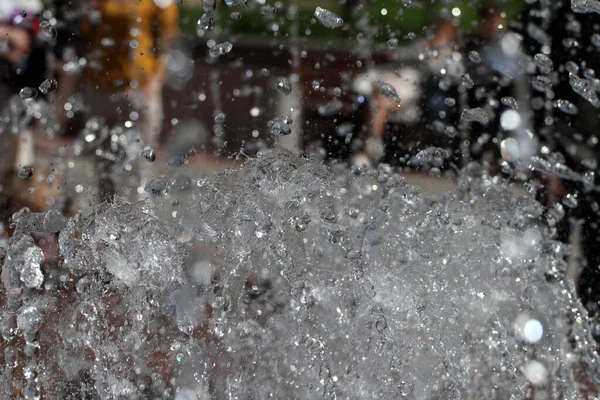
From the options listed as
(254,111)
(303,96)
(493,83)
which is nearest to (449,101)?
(493,83)

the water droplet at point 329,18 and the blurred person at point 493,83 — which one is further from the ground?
the water droplet at point 329,18

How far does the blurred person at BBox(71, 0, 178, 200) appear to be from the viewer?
4449 mm

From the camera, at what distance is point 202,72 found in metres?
4.60

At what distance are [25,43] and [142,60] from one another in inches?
32.7

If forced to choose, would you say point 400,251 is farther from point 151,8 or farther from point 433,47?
point 151,8

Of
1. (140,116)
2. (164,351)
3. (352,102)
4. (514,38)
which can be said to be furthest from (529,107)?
(164,351)

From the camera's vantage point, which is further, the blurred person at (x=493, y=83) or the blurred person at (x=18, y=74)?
the blurred person at (x=493, y=83)

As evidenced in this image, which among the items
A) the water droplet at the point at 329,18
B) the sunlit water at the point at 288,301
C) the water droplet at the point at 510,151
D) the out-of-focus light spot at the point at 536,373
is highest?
the water droplet at the point at 329,18

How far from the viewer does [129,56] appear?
4.68 meters

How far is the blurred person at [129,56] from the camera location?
14.6 ft

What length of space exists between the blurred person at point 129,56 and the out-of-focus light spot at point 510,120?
2.26 m

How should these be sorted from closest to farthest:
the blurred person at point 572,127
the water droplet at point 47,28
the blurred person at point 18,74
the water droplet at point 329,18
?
→ the water droplet at point 329,18 < the water droplet at point 47,28 < the blurred person at point 572,127 < the blurred person at point 18,74

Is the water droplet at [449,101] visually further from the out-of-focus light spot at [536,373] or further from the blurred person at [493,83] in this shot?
the out-of-focus light spot at [536,373]

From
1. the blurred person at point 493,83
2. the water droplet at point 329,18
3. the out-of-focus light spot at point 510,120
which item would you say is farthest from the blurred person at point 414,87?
the water droplet at point 329,18
